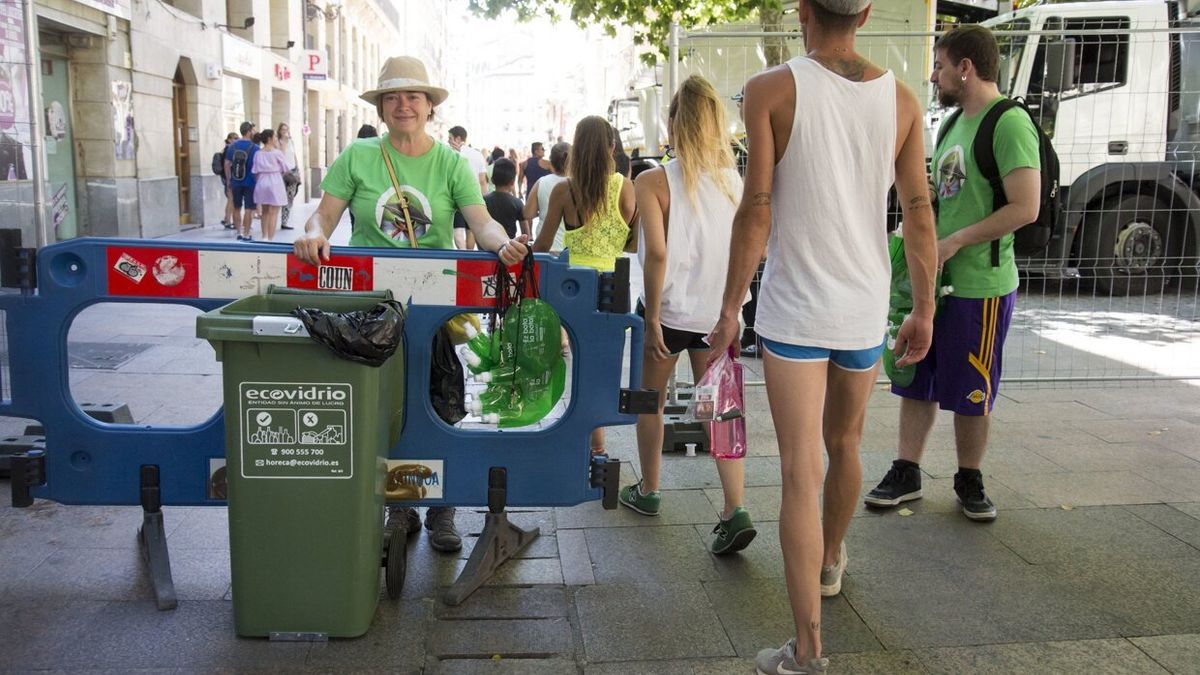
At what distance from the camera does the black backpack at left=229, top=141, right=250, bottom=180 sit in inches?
661

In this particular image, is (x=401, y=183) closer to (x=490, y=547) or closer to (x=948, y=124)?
(x=490, y=547)

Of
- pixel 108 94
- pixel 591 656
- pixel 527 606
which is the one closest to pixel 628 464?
pixel 527 606

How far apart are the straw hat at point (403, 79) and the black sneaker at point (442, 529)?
5.23ft

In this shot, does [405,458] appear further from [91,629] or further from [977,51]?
[977,51]

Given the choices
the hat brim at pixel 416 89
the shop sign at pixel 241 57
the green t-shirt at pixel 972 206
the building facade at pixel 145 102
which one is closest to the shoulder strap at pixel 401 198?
the hat brim at pixel 416 89

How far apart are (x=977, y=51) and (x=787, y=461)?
217cm

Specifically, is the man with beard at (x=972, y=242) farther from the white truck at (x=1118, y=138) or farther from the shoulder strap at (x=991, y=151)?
the white truck at (x=1118, y=138)

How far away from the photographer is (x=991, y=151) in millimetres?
4215

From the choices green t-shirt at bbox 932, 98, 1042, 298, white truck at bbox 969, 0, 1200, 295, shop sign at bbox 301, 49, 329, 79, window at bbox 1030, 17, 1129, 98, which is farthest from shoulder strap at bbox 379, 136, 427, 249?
A: shop sign at bbox 301, 49, 329, 79

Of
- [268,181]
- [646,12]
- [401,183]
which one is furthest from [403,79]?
[268,181]

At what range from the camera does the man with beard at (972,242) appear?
164 inches

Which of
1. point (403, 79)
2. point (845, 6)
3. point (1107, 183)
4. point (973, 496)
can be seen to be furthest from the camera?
point (1107, 183)

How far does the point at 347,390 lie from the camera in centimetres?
306

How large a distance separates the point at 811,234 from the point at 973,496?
2.02 m
